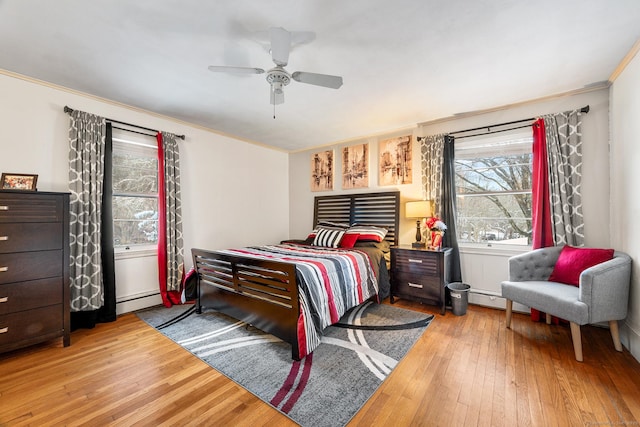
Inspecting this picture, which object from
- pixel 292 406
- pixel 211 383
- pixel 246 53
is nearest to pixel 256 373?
pixel 211 383

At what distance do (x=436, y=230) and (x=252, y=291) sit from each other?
238 cm

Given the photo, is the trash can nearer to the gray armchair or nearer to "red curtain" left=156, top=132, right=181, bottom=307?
the gray armchair

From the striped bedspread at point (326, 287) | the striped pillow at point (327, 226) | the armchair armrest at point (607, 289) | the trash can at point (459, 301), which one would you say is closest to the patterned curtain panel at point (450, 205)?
the trash can at point (459, 301)

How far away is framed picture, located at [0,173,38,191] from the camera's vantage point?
2348mm

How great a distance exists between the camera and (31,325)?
2.27 meters

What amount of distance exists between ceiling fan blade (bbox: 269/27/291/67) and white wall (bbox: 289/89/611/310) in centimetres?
257

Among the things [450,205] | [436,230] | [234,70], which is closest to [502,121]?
[450,205]

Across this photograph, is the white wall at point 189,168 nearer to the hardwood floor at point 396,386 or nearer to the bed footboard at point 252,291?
the bed footboard at point 252,291

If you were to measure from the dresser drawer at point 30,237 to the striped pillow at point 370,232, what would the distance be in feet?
10.9

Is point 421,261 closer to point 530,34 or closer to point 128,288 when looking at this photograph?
point 530,34

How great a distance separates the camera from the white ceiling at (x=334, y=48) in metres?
1.73

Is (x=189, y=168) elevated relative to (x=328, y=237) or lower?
elevated

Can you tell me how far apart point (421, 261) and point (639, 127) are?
7.22 feet

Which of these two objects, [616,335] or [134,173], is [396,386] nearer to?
[616,335]
